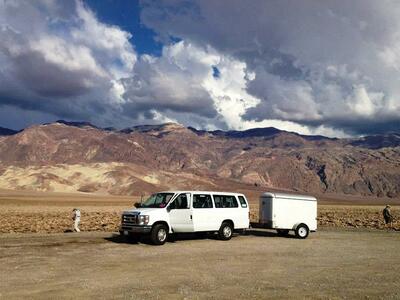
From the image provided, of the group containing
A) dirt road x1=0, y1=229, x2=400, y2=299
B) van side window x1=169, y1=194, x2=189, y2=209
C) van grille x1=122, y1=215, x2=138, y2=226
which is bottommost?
dirt road x1=0, y1=229, x2=400, y2=299

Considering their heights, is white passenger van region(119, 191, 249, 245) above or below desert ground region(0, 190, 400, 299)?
above

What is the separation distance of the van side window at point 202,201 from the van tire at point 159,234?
6.14 feet

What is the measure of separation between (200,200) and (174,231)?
197 centimetres

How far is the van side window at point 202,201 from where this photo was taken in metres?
22.9

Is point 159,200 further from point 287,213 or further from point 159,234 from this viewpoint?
point 287,213

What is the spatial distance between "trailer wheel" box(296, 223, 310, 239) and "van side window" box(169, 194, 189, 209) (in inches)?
272

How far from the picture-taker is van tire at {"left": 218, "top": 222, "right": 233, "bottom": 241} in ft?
77.7

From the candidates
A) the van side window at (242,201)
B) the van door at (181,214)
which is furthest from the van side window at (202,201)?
the van side window at (242,201)

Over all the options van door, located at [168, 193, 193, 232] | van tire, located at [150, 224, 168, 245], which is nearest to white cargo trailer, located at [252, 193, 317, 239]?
van door, located at [168, 193, 193, 232]

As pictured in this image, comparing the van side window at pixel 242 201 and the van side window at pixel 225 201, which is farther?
the van side window at pixel 242 201

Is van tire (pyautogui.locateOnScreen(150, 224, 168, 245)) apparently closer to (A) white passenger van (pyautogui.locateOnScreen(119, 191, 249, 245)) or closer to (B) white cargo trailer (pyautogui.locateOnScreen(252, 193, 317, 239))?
(A) white passenger van (pyautogui.locateOnScreen(119, 191, 249, 245))

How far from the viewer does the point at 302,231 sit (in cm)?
2631

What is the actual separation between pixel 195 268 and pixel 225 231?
7.93 metres

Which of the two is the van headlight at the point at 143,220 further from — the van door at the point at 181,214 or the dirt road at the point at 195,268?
the van door at the point at 181,214
